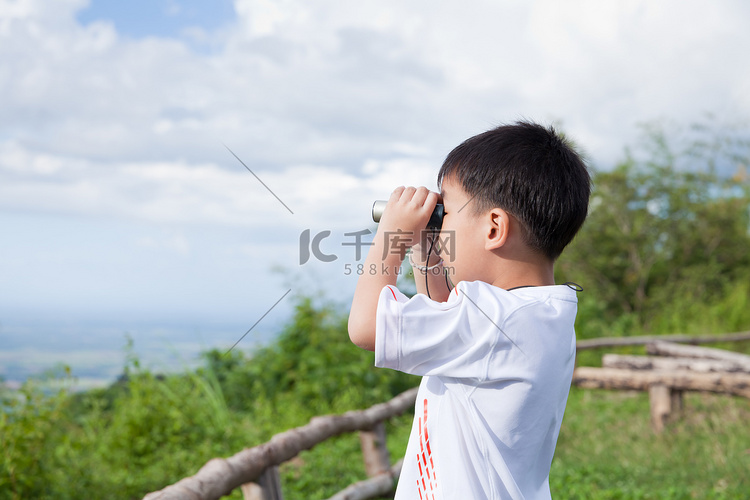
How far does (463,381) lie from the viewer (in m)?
1.25

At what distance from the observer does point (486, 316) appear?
1184mm

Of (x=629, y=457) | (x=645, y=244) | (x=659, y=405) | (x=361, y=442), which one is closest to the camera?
(x=361, y=442)

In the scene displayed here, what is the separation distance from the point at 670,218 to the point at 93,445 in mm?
12134

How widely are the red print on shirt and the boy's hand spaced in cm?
39

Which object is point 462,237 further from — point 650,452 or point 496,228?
point 650,452

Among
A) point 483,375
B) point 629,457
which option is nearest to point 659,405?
point 629,457

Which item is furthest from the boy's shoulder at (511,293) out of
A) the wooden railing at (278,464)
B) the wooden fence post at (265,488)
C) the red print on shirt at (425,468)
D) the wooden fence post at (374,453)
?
the wooden fence post at (374,453)

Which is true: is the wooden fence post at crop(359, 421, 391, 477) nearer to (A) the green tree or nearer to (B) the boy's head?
(B) the boy's head

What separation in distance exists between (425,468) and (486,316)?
39cm

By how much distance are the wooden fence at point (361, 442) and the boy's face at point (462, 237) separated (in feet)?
4.16

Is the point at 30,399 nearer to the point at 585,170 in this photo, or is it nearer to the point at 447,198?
the point at 447,198

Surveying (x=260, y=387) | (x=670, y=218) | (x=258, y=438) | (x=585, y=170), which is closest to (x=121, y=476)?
(x=258, y=438)

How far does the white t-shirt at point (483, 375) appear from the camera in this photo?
1.18 metres

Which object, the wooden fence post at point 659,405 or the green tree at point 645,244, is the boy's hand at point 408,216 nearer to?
the wooden fence post at point 659,405
